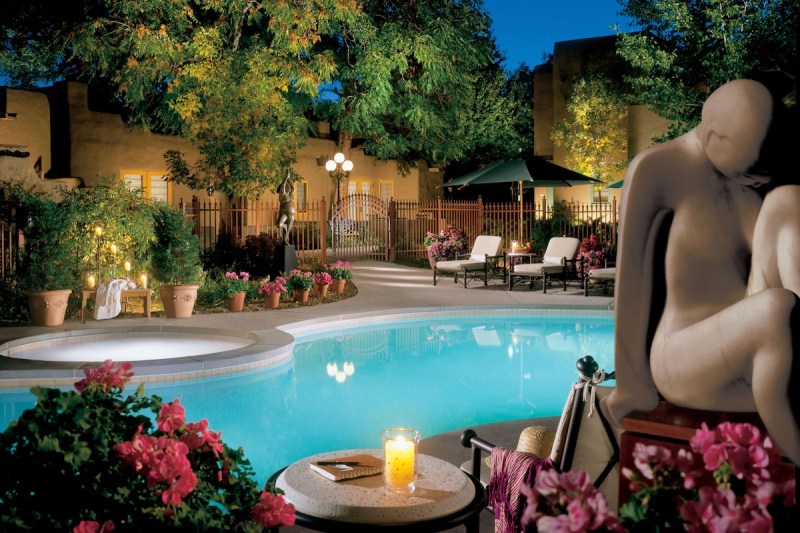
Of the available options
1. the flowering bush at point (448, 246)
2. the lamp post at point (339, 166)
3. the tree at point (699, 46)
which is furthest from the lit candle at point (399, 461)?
the lamp post at point (339, 166)

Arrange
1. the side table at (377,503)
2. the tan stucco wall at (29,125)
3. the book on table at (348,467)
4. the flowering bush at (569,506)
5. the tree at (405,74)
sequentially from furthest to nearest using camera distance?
the tree at (405,74)
the tan stucco wall at (29,125)
the book on table at (348,467)
the side table at (377,503)
the flowering bush at (569,506)

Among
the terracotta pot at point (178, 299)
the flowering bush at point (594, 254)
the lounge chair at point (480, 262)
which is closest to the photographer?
the terracotta pot at point (178, 299)

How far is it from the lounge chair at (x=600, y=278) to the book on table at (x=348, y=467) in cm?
1160

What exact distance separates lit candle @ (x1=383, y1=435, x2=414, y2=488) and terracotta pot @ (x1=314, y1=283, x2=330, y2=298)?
1166 centimetres

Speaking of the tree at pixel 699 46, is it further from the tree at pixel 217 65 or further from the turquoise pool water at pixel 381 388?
the turquoise pool water at pixel 381 388

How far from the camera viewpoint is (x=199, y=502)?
199cm

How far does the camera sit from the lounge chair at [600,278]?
1458 centimetres

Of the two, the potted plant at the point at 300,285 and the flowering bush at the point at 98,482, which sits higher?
the flowering bush at the point at 98,482

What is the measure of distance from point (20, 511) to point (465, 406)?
6.63m

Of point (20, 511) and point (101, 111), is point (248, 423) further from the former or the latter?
point (101, 111)

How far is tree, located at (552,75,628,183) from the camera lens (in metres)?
25.1

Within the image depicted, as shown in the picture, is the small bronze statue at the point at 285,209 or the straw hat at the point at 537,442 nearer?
the straw hat at the point at 537,442

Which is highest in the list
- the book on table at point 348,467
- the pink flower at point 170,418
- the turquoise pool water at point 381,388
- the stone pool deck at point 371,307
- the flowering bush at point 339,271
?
the pink flower at point 170,418

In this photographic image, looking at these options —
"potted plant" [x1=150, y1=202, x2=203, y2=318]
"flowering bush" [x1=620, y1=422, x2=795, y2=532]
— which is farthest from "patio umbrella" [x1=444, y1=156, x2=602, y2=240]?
"flowering bush" [x1=620, y1=422, x2=795, y2=532]
